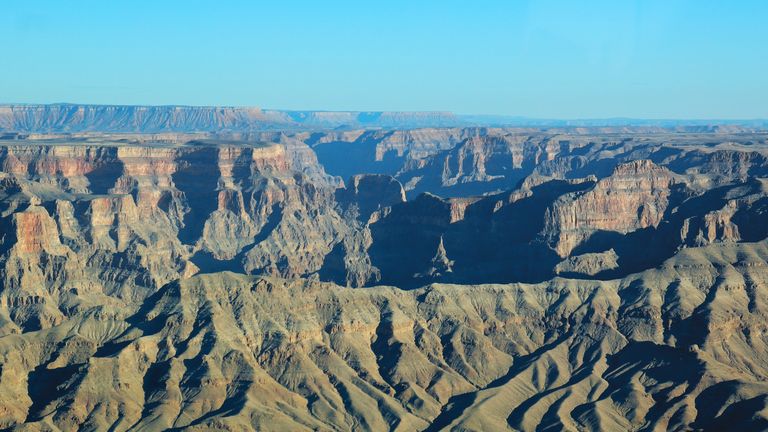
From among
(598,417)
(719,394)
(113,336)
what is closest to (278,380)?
(113,336)

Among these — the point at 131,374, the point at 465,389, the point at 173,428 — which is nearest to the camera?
the point at 173,428

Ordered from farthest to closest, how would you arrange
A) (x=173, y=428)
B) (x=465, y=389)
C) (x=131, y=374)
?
(x=465, y=389)
(x=131, y=374)
(x=173, y=428)

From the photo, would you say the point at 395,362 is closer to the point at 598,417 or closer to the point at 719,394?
the point at 598,417

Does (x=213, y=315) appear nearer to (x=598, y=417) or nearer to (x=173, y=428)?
(x=173, y=428)

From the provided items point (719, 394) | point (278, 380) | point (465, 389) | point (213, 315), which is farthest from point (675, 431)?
point (213, 315)

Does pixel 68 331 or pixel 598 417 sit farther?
pixel 68 331

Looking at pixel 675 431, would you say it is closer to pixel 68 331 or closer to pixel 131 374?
pixel 131 374

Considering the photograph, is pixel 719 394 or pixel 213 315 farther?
pixel 213 315
